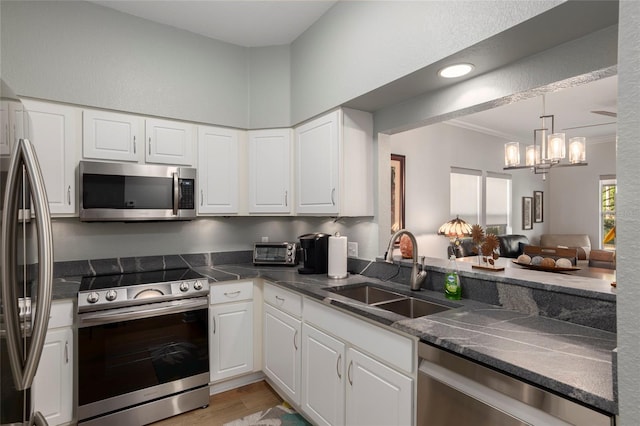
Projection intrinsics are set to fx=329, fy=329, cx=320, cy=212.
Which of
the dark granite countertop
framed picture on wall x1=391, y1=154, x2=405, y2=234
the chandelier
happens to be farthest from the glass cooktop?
the chandelier

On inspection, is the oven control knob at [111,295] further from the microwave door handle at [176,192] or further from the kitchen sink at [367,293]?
the kitchen sink at [367,293]

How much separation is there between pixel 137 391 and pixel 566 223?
25.1ft

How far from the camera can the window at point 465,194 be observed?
194 inches

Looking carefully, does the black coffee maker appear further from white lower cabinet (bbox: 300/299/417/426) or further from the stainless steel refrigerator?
the stainless steel refrigerator

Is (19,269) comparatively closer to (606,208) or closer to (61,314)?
(61,314)

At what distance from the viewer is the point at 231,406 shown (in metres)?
2.40

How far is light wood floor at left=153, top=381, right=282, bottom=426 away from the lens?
2234 mm

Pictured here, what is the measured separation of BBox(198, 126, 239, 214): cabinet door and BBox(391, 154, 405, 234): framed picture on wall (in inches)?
78.3

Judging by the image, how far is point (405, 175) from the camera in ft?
Answer: 13.8

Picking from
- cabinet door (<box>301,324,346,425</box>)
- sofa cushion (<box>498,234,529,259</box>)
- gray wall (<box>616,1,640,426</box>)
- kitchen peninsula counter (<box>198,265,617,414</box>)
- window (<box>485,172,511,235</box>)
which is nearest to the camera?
gray wall (<box>616,1,640,426</box>)

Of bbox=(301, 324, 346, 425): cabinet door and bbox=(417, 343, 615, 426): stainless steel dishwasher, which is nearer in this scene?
bbox=(417, 343, 615, 426): stainless steel dishwasher

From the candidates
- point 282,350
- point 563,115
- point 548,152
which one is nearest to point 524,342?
point 282,350

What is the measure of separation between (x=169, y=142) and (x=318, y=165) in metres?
1.21

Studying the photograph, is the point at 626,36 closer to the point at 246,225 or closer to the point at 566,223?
the point at 246,225
